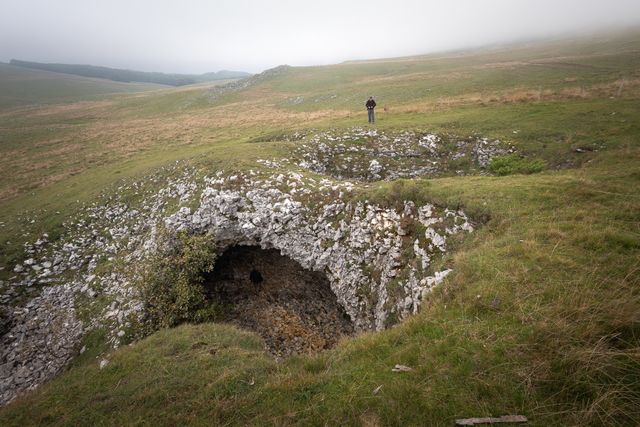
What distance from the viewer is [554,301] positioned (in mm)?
7156

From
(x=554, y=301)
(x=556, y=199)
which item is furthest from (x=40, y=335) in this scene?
(x=556, y=199)

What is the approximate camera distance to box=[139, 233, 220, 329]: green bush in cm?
1582

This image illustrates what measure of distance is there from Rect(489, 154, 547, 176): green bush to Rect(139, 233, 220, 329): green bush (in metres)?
18.8

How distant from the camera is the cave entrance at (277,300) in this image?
54.3 ft

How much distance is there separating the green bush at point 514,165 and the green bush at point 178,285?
18.8m

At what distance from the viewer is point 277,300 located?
62.3 feet

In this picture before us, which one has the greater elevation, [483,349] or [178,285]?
[483,349]

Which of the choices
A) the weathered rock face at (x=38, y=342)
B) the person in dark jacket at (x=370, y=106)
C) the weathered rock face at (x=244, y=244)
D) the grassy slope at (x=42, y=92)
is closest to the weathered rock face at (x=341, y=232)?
the weathered rock face at (x=244, y=244)

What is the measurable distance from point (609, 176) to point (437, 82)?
1669 inches

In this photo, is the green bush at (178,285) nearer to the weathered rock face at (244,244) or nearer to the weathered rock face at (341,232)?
the weathered rock face at (244,244)

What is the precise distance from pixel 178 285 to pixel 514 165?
69.9 ft

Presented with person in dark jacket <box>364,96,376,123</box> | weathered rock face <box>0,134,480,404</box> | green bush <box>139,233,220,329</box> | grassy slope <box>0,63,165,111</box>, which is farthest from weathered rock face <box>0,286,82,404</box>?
grassy slope <box>0,63,165,111</box>

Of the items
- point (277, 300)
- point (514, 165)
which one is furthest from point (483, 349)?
point (514, 165)

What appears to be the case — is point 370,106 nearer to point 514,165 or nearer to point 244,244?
point 514,165
